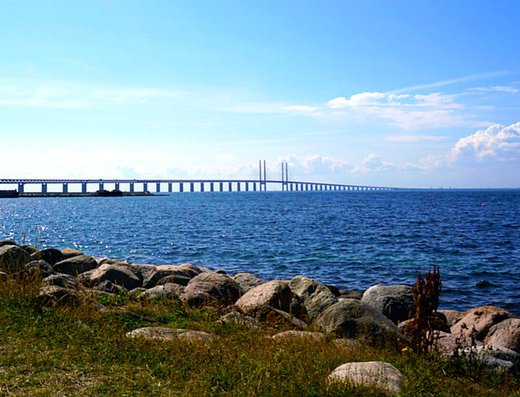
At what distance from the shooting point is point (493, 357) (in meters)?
8.95

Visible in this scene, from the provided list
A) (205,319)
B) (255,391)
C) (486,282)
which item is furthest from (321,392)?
(486,282)

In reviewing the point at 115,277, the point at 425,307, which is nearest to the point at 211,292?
the point at 115,277

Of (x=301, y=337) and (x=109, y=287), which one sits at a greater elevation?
(x=301, y=337)

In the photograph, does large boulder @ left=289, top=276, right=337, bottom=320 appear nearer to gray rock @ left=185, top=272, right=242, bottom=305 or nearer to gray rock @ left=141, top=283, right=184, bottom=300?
gray rock @ left=185, top=272, right=242, bottom=305

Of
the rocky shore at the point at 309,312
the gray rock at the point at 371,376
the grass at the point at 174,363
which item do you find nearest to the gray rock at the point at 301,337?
the rocky shore at the point at 309,312

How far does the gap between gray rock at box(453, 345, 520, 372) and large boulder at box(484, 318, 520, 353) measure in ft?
7.24

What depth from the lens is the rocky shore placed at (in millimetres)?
8297

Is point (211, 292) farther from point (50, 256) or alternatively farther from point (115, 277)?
point (50, 256)

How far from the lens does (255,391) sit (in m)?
5.84

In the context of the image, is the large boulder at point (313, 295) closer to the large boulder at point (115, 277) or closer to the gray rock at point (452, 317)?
the gray rock at point (452, 317)

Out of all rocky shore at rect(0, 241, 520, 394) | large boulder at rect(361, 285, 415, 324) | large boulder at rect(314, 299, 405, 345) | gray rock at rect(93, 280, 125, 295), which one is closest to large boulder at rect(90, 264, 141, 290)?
rocky shore at rect(0, 241, 520, 394)

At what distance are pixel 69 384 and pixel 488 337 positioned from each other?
383 inches

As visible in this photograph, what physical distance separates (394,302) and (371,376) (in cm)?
783

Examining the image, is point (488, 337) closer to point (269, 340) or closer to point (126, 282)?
point (269, 340)
